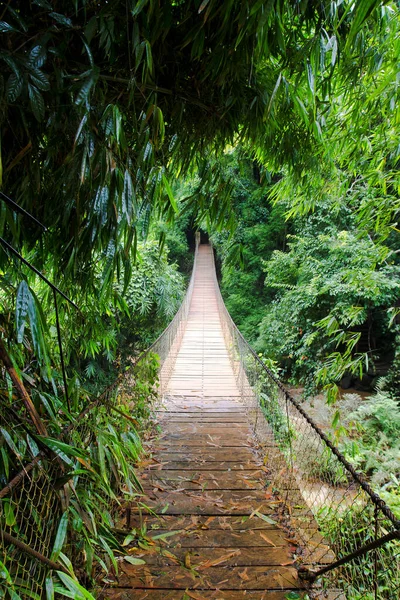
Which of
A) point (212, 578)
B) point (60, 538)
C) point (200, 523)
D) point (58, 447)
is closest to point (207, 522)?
point (200, 523)

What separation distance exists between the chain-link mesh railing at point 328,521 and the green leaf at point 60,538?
2.47 feet

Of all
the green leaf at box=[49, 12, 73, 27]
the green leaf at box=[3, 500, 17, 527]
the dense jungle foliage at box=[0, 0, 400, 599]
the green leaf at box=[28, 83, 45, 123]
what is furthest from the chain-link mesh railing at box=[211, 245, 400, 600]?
the green leaf at box=[49, 12, 73, 27]

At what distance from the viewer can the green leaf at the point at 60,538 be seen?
0.83 meters

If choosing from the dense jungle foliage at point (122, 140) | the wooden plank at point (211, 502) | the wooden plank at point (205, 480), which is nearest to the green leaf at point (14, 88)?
the dense jungle foliage at point (122, 140)

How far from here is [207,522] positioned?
1.65 meters

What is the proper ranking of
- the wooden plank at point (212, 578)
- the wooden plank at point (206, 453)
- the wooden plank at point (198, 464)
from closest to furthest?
the wooden plank at point (212, 578) → the wooden plank at point (198, 464) → the wooden plank at point (206, 453)

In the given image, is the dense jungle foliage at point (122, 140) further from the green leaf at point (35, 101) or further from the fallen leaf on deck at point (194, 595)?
the fallen leaf on deck at point (194, 595)

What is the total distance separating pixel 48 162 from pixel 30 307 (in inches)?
20.5

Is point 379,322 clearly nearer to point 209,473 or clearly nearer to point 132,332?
point 132,332

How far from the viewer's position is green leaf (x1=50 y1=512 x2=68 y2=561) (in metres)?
0.83

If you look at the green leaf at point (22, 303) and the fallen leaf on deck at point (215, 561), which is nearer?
the green leaf at point (22, 303)

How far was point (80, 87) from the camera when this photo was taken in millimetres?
878

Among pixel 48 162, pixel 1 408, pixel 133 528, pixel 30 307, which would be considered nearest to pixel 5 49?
pixel 48 162

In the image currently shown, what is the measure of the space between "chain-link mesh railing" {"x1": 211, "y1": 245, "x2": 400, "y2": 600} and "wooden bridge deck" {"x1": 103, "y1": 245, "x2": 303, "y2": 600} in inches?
3.2
